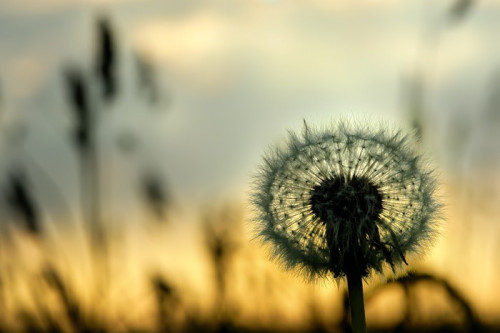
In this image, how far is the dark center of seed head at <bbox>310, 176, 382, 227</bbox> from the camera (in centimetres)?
324

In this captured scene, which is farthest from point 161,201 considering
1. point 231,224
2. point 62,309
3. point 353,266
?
point 353,266

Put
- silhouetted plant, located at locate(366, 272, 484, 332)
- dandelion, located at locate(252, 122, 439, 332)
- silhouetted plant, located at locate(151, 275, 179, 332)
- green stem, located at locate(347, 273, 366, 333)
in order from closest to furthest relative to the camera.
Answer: green stem, located at locate(347, 273, 366, 333)
silhouetted plant, located at locate(366, 272, 484, 332)
dandelion, located at locate(252, 122, 439, 332)
silhouetted plant, located at locate(151, 275, 179, 332)

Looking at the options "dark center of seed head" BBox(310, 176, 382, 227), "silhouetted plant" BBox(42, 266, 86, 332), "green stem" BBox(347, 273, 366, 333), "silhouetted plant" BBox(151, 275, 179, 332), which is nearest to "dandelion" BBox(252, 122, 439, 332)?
"dark center of seed head" BBox(310, 176, 382, 227)

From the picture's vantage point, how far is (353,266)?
3.04m

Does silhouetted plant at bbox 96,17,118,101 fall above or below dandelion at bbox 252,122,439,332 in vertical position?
above

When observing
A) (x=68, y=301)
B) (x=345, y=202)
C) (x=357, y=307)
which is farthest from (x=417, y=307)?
(x=68, y=301)

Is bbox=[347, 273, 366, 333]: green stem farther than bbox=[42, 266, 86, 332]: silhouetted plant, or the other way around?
bbox=[42, 266, 86, 332]: silhouetted plant

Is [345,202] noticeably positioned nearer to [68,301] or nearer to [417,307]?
[417,307]

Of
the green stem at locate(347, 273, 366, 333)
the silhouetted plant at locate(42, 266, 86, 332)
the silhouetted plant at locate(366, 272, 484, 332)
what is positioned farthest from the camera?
the silhouetted plant at locate(42, 266, 86, 332)

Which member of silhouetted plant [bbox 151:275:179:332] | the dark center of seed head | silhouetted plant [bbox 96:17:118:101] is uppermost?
silhouetted plant [bbox 96:17:118:101]

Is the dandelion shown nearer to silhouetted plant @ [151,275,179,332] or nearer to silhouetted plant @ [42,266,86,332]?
silhouetted plant @ [151,275,179,332]

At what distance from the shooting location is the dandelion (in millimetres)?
3189

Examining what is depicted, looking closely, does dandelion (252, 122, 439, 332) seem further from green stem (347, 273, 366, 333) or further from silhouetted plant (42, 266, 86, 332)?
silhouetted plant (42, 266, 86, 332)

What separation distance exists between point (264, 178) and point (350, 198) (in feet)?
1.50
